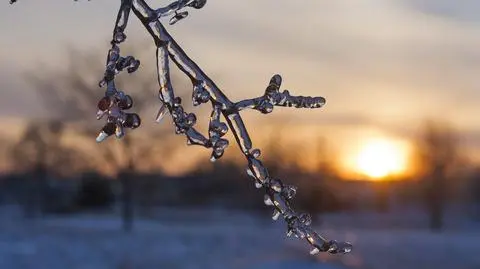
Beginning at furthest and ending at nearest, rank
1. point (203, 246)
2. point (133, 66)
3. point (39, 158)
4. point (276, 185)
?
1. point (39, 158)
2. point (203, 246)
3. point (276, 185)
4. point (133, 66)

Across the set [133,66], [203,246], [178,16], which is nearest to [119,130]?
[133,66]

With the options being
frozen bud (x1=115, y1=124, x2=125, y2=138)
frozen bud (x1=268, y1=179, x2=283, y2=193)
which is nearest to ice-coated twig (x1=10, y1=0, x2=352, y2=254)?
frozen bud (x1=268, y1=179, x2=283, y2=193)

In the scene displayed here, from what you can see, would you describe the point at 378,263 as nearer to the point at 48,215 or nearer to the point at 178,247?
the point at 178,247

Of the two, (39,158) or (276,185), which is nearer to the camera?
(276,185)

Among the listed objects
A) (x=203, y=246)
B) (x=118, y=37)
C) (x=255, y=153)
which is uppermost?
(x=203, y=246)

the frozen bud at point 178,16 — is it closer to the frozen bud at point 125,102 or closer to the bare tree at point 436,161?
the frozen bud at point 125,102

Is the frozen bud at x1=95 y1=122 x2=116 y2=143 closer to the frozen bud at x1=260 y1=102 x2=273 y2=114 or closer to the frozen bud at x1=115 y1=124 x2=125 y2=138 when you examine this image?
the frozen bud at x1=115 y1=124 x2=125 y2=138

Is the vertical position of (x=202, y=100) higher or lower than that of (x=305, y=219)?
higher

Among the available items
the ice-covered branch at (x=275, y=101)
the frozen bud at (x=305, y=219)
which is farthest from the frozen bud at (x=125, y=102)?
the frozen bud at (x=305, y=219)

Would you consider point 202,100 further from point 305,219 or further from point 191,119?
point 305,219
